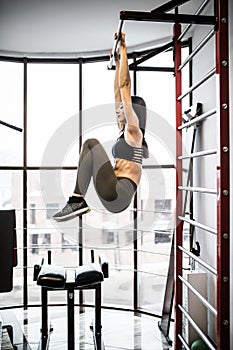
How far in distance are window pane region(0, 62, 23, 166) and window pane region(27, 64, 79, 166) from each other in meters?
0.11

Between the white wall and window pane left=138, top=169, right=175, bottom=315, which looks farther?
window pane left=138, top=169, right=175, bottom=315

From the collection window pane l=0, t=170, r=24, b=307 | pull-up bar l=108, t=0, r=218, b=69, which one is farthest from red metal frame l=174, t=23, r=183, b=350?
window pane l=0, t=170, r=24, b=307

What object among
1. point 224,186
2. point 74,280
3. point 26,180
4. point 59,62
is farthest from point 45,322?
point 59,62

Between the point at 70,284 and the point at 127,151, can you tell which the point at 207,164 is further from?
the point at 70,284

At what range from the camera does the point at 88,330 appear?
4.39 metres

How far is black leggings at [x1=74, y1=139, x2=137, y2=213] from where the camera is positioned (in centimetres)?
271

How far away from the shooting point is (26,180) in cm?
530

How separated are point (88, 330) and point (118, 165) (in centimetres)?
213

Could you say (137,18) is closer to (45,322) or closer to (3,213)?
(3,213)

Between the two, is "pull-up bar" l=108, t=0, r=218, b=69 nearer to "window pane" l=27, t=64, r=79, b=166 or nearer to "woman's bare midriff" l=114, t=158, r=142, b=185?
"woman's bare midriff" l=114, t=158, r=142, b=185

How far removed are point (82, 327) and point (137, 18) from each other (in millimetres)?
3056

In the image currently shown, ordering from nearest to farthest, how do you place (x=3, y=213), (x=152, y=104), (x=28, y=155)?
(x=3, y=213), (x=152, y=104), (x=28, y=155)

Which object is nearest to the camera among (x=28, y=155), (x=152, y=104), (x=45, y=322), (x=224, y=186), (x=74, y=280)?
(x=224, y=186)

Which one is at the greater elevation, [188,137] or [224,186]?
[188,137]
